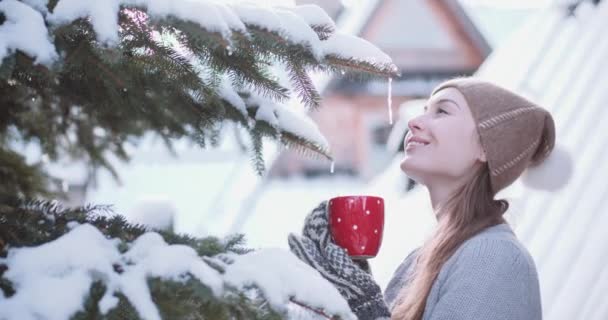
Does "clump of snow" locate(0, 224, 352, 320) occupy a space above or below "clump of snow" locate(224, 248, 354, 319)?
below

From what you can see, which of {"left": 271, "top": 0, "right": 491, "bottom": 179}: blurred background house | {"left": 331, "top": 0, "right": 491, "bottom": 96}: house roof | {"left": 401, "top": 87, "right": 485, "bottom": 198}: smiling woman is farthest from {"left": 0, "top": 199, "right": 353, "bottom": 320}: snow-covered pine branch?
{"left": 331, "top": 0, "right": 491, "bottom": 96}: house roof

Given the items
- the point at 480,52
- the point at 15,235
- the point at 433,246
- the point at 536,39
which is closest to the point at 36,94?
the point at 15,235

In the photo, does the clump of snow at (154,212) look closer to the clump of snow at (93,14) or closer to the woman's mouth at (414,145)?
the woman's mouth at (414,145)

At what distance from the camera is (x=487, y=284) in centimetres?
111

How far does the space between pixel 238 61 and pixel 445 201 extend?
2.00 ft

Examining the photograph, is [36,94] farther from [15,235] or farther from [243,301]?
[243,301]

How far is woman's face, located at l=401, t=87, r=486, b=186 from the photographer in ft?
4.37

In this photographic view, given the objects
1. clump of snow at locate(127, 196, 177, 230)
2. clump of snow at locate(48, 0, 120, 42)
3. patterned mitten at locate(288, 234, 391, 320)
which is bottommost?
clump of snow at locate(127, 196, 177, 230)

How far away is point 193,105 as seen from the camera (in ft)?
3.43

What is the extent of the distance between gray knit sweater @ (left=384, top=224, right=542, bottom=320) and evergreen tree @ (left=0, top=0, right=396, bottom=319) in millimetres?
283

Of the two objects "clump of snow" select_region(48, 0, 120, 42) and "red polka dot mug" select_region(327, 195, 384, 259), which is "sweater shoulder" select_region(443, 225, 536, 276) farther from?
"clump of snow" select_region(48, 0, 120, 42)

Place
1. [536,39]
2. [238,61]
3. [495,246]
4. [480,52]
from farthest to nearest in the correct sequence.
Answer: [480,52] < [536,39] < [495,246] < [238,61]

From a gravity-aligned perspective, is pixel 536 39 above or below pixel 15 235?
above

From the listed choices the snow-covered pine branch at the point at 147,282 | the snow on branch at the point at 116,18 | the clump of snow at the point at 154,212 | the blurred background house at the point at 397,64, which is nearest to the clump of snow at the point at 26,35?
the snow on branch at the point at 116,18
